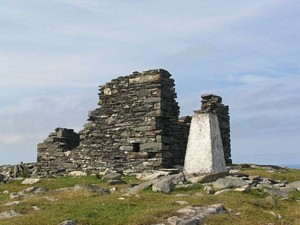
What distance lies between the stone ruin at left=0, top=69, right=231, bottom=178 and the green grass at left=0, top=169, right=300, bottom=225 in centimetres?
746

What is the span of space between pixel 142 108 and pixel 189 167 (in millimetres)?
5680

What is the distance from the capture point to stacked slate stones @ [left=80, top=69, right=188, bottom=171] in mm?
22922

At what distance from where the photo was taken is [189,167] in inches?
743

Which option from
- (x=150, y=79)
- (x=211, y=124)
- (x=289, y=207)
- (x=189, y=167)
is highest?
(x=150, y=79)

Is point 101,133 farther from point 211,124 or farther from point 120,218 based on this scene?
point 120,218

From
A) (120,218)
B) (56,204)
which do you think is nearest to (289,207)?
(120,218)

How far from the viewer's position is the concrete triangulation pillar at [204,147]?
60.5ft

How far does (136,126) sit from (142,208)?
453 inches

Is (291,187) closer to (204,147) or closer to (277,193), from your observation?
(277,193)

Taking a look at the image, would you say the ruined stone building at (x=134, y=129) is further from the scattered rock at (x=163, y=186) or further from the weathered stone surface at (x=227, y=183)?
the scattered rock at (x=163, y=186)

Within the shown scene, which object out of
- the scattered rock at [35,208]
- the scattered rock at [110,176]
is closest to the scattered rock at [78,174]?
the scattered rock at [110,176]

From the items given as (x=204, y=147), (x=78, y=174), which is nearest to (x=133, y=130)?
(x=78, y=174)

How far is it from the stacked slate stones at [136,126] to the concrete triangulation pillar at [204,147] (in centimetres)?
374

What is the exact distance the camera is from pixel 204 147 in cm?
1869
